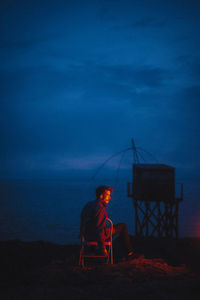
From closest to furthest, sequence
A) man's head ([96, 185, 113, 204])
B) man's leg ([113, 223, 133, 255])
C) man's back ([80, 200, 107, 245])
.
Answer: man's back ([80, 200, 107, 245]), man's head ([96, 185, 113, 204]), man's leg ([113, 223, 133, 255])

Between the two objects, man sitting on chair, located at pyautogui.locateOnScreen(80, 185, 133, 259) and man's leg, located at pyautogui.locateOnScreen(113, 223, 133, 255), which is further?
man's leg, located at pyautogui.locateOnScreen(113, 223, 133, 255)

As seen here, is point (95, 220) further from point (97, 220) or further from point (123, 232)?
point (123, 232)

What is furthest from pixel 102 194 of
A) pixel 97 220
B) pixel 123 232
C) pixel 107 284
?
pixel 107 284

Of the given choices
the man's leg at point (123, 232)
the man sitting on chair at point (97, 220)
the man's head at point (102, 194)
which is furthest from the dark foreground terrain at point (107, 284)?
the man's head at point (102, 194)

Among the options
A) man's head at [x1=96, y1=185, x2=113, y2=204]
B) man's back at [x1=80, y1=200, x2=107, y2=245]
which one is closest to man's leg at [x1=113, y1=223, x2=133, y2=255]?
man's back at [x1=80, y1=200, x2=107, y2=245]

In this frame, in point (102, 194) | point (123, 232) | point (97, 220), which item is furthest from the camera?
point (123, 232)

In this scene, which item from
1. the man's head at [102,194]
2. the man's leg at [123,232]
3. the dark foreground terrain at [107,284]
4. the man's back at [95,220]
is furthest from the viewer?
the man's leg at [123,232]

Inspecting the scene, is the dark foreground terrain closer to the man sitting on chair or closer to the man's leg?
the man's leg

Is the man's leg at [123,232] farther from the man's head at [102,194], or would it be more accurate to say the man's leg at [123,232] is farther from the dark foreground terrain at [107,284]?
the man's head at [102,194]

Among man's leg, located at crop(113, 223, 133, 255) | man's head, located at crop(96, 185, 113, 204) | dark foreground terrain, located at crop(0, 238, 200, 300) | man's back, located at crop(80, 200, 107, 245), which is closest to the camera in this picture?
dark foreground terrain, located at crop(0, 238, 200, 300)

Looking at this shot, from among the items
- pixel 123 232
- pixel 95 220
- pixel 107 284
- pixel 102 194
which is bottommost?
pixel 107 284

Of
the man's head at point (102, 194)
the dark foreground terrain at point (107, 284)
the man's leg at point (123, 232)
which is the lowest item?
the dark foreground terrain at point (107, 284)

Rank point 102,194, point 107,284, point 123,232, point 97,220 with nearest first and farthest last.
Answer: point 107,284
point 97,220
point 102,194
point 123,232

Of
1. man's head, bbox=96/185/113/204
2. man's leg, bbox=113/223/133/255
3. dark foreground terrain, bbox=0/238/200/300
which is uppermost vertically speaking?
man's head, bbox=96/185/113/204
